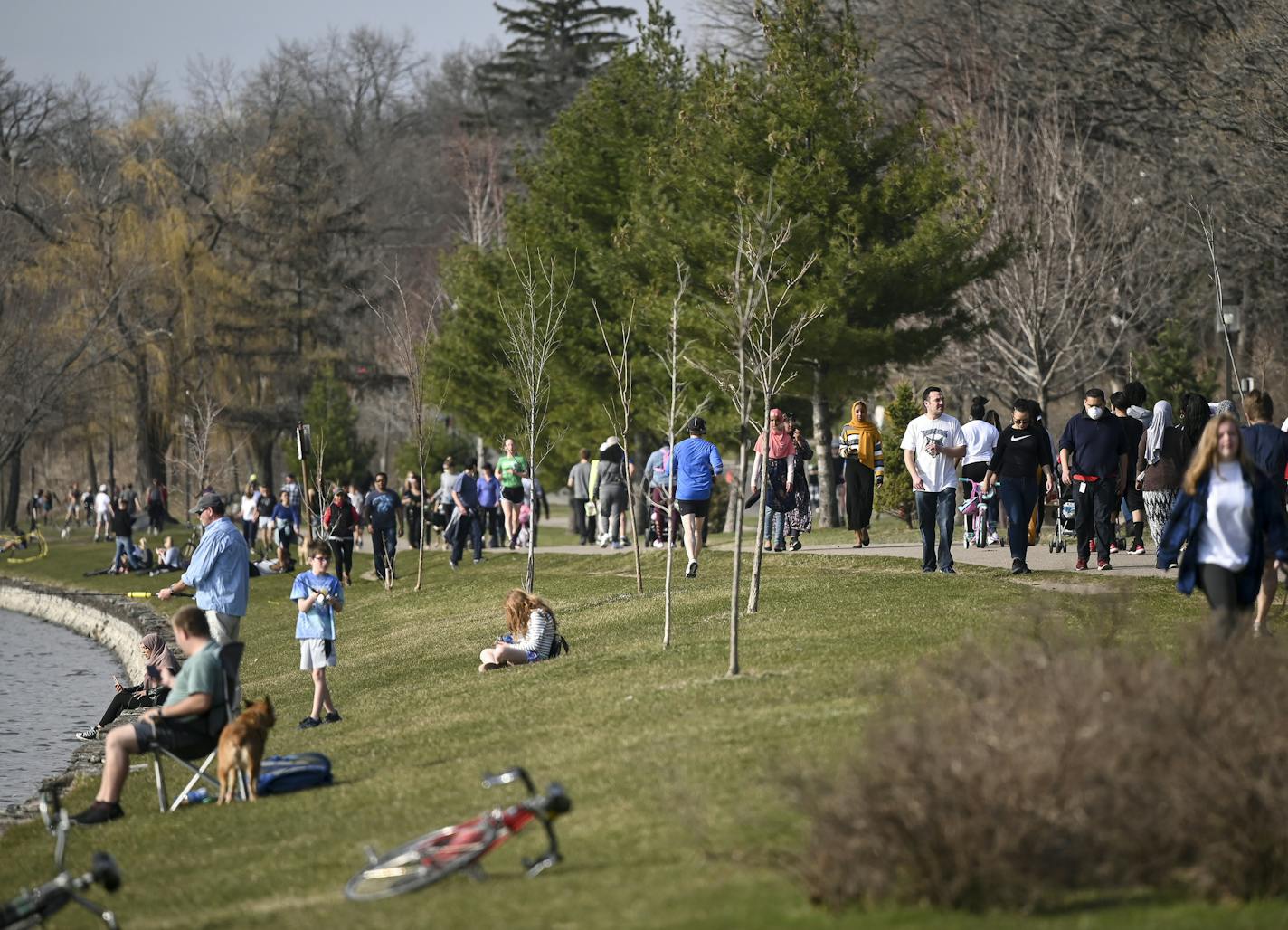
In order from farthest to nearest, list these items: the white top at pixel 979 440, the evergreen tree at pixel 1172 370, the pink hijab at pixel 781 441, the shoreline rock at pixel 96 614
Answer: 1. the evergreen tree at pixel 1172 370
2. the shoreline rock at pixel 96 614
3. the pink hijab at pixel 781 441
4. the white top at pixel 979 440

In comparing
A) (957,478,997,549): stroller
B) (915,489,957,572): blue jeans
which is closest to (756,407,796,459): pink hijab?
(957,478,997,549): stroller

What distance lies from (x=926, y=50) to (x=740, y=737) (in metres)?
34.2

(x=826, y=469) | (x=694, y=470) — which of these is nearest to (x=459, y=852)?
(x=694, y=470)

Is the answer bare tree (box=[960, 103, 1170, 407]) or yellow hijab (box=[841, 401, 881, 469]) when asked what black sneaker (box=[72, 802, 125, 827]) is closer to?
yellow hijab (box=[841, 401, 881, 469])

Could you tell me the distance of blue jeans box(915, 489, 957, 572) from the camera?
1850 cm

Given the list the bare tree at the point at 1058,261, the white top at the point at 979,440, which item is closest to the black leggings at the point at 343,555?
the bare tree at the point at 1058,261

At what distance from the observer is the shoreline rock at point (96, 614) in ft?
96.7

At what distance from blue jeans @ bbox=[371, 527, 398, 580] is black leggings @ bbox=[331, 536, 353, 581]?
→ 17.3 inches

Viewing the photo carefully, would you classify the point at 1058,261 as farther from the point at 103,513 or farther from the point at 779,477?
the point at 103,513

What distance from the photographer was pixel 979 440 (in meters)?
20.7

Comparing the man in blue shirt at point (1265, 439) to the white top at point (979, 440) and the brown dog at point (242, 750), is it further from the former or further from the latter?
the brown dog at point (242, 750)

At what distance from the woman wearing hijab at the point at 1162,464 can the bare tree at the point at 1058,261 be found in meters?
13.4

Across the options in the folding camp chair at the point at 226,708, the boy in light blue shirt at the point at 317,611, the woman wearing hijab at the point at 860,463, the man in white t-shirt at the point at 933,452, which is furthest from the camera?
the woman wearing hijab at the point at 860,463

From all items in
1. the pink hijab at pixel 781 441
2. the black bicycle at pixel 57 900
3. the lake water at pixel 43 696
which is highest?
the pink hijab at pixel 781 441
